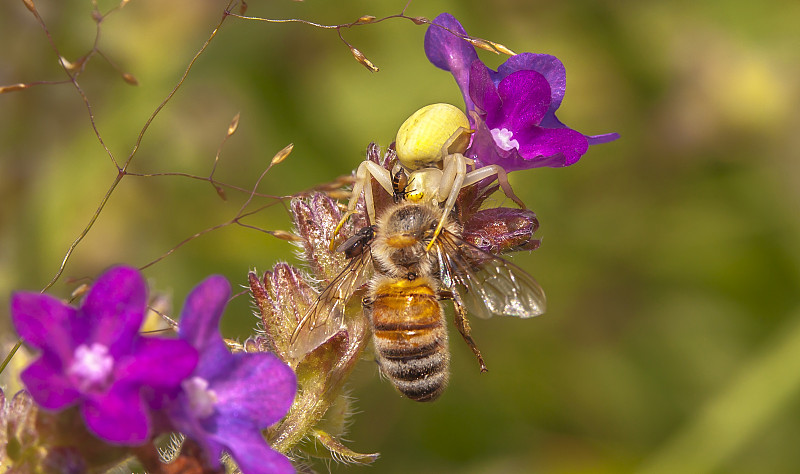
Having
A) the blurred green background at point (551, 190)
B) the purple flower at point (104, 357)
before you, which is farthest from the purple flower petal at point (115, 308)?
the blurred green background at point (551, 190)

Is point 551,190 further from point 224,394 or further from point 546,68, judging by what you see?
point 224,394

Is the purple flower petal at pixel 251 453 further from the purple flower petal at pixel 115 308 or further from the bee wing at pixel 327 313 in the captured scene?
the bee wing at pixel 327 313

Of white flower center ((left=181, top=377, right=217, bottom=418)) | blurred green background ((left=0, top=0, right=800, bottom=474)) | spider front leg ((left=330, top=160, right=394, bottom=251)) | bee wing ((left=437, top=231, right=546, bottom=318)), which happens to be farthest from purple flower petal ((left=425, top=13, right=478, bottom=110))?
blurred green background ((left=0, top=0, right=800, bottom=474))

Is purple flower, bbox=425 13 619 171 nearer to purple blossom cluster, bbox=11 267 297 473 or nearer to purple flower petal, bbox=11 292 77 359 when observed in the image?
purple blossom cluster, bbox=11 267 297 473

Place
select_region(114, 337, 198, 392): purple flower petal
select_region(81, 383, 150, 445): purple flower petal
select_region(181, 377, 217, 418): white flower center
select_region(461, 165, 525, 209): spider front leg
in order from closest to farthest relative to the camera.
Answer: select_region(81, 383, 150, 445): purple flower petal < select_region(114, 337, 198, 392): purple flower petal < select_region(181, 377, 217, 418): white flower center < select_region(461, 165, 525, 209): spider front leg

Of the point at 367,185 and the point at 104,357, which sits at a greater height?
the point at 104,357

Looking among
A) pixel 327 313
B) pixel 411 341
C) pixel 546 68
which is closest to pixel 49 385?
pixel 327 313
